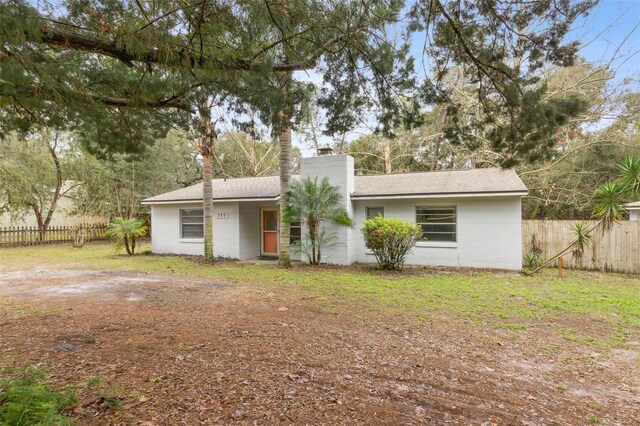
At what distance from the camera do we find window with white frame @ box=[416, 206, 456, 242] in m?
11.4

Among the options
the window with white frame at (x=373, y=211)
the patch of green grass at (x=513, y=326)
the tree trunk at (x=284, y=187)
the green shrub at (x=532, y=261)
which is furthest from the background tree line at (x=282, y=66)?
the green shrub at (x=532, y=261)

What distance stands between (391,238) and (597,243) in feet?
21.4

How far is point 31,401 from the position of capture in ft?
8.18

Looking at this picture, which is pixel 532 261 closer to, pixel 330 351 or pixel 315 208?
pixel 315 208

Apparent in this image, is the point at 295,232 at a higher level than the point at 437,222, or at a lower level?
lower

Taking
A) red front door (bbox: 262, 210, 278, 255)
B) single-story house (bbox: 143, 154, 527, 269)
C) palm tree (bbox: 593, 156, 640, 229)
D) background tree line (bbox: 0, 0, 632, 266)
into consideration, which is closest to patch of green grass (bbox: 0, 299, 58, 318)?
background tree line (bbox: 0, 0, 632, 266)

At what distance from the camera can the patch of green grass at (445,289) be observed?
238 inches

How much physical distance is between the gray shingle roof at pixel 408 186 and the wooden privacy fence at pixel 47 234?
7071 millimetres

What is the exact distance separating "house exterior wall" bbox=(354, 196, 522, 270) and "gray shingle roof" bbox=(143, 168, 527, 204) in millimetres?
399

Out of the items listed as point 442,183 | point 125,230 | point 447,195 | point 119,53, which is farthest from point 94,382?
point 125,230

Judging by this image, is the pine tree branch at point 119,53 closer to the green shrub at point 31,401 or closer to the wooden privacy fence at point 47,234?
the green shrub at point 31,401

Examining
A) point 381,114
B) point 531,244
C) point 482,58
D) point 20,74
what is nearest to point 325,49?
point 381,114

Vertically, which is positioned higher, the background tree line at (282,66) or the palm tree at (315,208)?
the background tree line at (282,66)

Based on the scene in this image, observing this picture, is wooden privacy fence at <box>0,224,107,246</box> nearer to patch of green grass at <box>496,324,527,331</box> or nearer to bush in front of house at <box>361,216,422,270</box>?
bush in front of house at <box>361,216,422,270</box>
